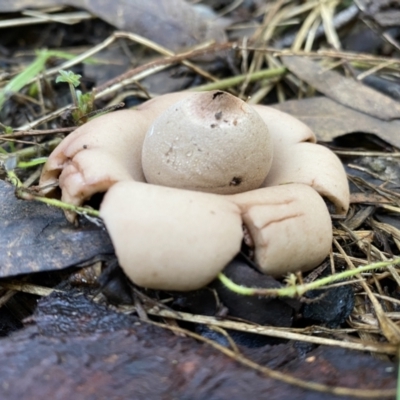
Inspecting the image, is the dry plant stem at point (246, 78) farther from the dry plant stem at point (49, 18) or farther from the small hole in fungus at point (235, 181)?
the small hole in fungus at point (235, 181)

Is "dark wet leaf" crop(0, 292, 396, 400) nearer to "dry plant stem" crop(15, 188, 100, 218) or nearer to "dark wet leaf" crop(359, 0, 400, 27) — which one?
"dry plant stem" crop(15, 188, 100, 218)

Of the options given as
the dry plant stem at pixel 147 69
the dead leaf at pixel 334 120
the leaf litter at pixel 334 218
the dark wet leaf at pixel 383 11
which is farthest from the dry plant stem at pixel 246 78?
the dark wet leaf at pixel 383 11

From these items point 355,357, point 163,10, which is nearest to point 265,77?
point 163,10

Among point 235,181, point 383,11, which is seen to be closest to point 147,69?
point 235,181

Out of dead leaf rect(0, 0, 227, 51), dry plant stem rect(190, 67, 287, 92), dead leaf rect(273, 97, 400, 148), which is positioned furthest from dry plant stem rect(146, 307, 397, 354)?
dead leaf rect(0, 0, 227, 51)

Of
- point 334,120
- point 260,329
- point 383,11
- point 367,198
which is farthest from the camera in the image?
point 383,11

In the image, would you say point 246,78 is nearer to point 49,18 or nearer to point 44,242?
point 49,18

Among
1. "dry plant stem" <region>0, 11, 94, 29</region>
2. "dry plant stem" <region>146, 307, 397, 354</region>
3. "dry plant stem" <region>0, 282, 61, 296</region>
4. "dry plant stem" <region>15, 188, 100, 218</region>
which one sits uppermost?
"dry plant stem" <region>0, 11, 94, 29</region>
